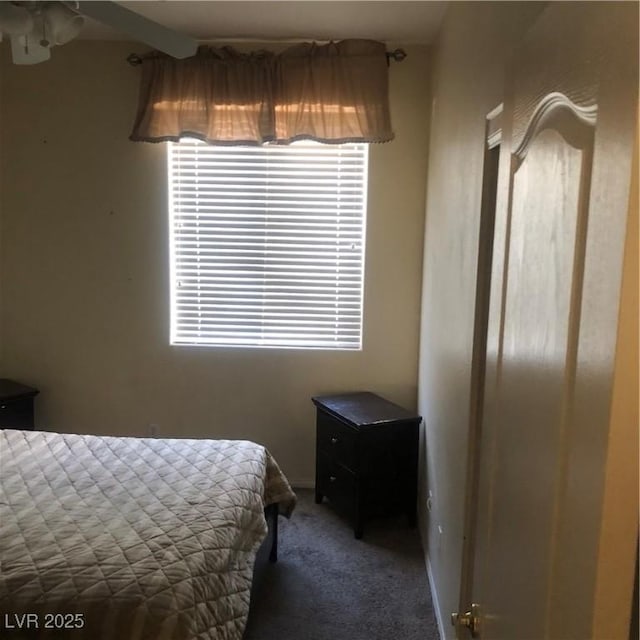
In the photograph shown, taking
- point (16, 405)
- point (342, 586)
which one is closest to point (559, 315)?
point (342, 586)

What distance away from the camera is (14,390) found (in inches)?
147

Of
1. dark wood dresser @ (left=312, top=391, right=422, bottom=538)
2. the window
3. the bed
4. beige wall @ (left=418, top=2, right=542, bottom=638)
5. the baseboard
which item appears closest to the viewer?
the bed

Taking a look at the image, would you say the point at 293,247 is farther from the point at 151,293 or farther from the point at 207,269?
the point at 151,293

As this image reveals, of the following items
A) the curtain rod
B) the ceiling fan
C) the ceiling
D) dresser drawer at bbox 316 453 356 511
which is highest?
the ceiling

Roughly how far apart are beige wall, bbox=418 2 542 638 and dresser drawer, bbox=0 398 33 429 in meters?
2.35

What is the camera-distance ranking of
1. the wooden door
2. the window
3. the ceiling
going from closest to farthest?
the wooden door
the ceiling
the window

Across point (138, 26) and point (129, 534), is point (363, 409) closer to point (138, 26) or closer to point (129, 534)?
point (129, 534)

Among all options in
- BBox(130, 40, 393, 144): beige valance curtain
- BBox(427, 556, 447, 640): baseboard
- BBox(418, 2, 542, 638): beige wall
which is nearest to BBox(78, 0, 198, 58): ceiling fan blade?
BBox(418, 2, 542, 638): beige wall

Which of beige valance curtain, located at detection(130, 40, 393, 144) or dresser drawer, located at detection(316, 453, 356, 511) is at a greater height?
beige valance curtain, located at detection(130, 40, 393, 144)

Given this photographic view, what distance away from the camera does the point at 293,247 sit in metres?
3.82

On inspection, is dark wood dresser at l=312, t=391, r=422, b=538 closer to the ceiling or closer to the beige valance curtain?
the beige valance curtain

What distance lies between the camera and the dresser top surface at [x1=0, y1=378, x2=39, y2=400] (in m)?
3.66

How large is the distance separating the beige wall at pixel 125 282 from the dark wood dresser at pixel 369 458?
0.43m

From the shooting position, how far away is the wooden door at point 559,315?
0.66 m
